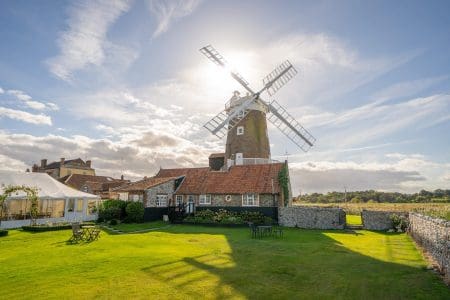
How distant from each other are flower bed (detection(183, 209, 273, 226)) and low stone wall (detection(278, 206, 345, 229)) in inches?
62.0

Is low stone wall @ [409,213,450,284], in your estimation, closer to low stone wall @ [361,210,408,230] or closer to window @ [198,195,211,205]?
low stone wall @ [361,210,408,230]

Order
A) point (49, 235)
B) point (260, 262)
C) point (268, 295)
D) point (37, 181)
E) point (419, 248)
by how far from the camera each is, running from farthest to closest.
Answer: point (37, 181) < point (49, 235) < point (419, 248) < point (260, 262) < point (268, 295)

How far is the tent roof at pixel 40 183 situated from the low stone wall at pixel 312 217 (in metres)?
20.0

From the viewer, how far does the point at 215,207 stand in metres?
30.8

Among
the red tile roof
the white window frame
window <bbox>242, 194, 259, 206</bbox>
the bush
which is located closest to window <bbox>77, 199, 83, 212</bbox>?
the bush

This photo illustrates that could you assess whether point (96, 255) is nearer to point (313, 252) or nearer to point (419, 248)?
point (313, 252)

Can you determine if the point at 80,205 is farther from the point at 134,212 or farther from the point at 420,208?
the point at 420,208

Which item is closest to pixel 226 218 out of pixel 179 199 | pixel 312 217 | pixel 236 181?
pixel 236 181

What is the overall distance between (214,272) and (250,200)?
19565mm

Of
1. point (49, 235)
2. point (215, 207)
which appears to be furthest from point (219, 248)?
point (215, 207)

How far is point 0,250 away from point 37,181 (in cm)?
1491

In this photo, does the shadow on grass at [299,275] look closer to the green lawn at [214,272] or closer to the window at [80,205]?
the green lawn at [214,272]

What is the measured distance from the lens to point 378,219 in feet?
80.3

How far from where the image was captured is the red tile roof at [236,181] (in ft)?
97.5
